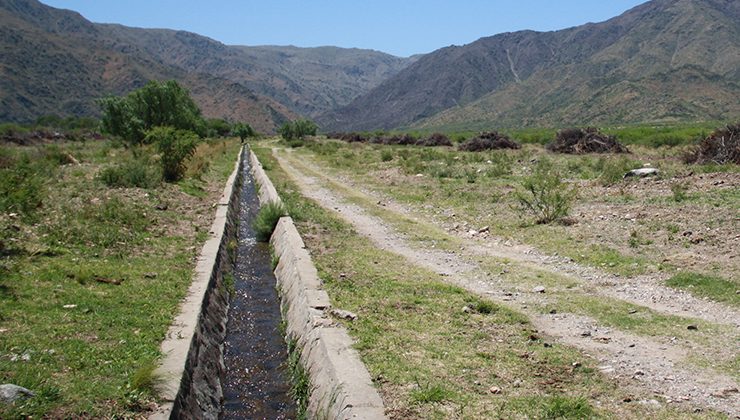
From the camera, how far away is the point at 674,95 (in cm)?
10519

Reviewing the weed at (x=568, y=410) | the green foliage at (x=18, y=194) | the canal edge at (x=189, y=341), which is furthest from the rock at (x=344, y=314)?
the green foliage at (x=18, y=194)

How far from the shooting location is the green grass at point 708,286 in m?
7.96

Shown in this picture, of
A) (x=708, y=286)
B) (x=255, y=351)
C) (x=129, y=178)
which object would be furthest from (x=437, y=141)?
(x=255, y=351)

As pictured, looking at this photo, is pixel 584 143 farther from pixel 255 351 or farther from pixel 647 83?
pixel 647 83

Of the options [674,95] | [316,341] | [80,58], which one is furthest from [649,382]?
[80,58]

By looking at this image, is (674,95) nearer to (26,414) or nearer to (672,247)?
(672,247)

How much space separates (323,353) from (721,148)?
20295 mm

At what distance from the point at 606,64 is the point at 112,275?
158957 mm

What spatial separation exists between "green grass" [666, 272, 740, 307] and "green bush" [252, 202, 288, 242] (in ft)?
32.3

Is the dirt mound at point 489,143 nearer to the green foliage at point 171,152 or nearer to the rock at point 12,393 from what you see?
the green foliage at point 171,152

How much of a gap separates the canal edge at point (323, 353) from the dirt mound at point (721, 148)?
17.4 metres

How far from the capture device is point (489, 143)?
41.4 m

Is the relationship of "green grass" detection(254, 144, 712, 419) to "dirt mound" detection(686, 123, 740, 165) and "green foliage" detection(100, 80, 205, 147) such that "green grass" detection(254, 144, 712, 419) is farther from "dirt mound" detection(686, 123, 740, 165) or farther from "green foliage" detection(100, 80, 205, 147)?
"green foliage" detection(100, 80, 205, 147)

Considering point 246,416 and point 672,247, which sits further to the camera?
point 672,247
